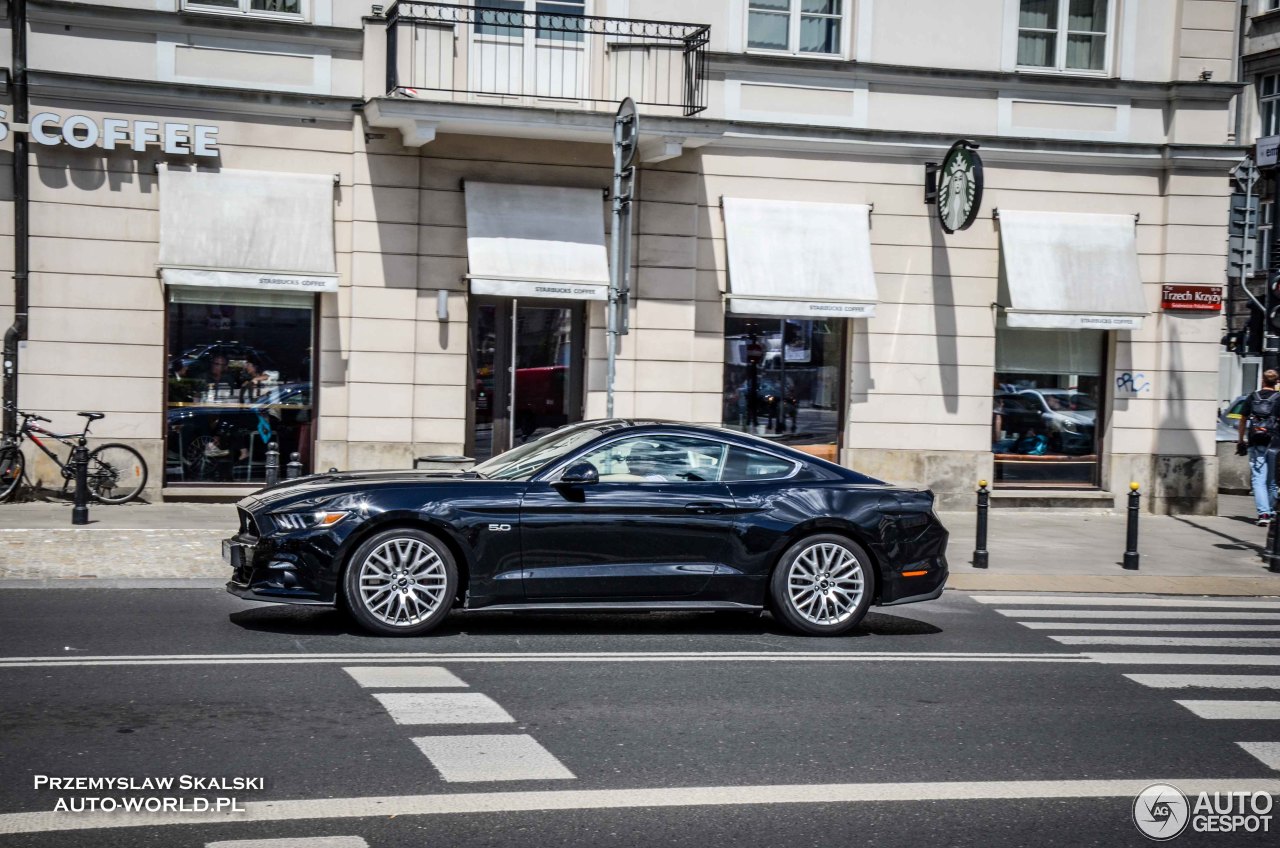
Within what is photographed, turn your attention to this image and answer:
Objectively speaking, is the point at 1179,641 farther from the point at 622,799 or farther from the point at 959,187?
A: the point at 959,187

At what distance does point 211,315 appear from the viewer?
16719 millimetres

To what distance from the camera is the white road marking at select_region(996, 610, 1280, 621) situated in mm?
11469

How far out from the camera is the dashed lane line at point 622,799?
5230 mm

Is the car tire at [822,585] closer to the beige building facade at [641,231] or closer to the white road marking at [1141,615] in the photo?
the white road marking at [1141,615]

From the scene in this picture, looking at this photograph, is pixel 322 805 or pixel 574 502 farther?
pixel 574 502

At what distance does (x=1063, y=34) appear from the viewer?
1931 cm

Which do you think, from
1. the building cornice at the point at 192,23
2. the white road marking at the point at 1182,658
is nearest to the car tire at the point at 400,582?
the white road marking at the point at 1182,658

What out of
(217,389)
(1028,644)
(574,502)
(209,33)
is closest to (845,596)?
(1028,644)

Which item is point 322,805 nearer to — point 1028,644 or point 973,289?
point 1028,644

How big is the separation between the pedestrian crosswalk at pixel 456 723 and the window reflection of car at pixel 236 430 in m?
9.64

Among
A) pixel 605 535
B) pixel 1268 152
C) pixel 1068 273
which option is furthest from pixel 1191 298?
pixel 605 535

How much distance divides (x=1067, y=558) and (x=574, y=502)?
25.3ft

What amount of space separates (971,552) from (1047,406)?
5366mm

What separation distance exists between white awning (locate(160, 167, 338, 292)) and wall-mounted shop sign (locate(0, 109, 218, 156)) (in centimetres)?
31
